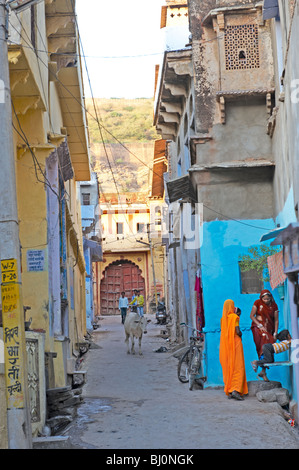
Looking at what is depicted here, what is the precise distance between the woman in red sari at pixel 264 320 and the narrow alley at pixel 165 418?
969mm

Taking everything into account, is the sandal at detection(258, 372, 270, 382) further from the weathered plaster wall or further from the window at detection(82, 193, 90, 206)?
the window at detection(82, 193, 90, 206)

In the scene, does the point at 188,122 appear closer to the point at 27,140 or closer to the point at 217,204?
the point at 217,204

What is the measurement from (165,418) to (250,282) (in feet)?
13.0

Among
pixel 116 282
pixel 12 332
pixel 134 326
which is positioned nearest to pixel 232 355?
pixel 12 332

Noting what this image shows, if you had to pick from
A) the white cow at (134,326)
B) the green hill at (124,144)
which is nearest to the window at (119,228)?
the green hill at (124,144)

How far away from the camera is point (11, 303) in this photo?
534 cm

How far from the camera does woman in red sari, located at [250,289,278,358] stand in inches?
408

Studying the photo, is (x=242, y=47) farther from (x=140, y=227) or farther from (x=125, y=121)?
(x=125, y=121)

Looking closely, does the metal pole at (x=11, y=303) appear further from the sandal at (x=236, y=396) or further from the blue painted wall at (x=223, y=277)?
the blue painted wall at (x=223, y=277)

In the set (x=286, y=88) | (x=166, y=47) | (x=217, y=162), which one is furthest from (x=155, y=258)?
(x=286, y=88)

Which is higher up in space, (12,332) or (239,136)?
(239,136)

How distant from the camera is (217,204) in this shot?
1192cm

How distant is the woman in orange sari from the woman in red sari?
1.04 ft

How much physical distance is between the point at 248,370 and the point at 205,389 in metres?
0.86
